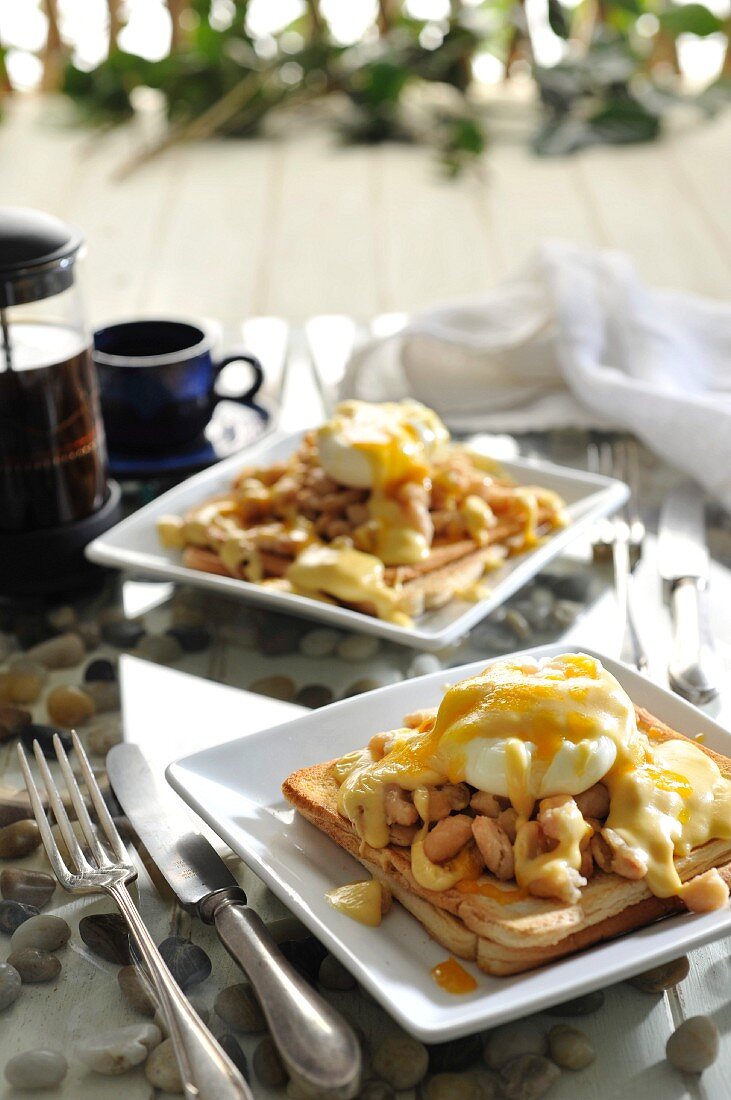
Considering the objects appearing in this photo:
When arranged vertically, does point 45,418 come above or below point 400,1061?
above

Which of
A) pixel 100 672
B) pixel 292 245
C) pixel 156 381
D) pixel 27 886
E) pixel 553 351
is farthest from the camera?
pixel 292 245

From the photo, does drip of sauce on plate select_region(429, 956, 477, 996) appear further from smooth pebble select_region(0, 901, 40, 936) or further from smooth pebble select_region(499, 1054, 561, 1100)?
smooth pebble select_region(0, 901, 40, 936)

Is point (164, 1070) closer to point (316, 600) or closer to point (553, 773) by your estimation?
point (553, 773)

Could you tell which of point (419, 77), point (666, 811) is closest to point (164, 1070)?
point (666, 811)

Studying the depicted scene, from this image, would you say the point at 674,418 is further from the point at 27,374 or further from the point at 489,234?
the point at 489,234

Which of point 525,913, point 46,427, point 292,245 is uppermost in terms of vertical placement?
point 46,427

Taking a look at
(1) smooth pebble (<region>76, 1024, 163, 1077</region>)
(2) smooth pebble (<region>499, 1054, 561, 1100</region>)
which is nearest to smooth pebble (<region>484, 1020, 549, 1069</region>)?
(2) smooth pebble (<region>499, 1054, 561, 1100</region>)
